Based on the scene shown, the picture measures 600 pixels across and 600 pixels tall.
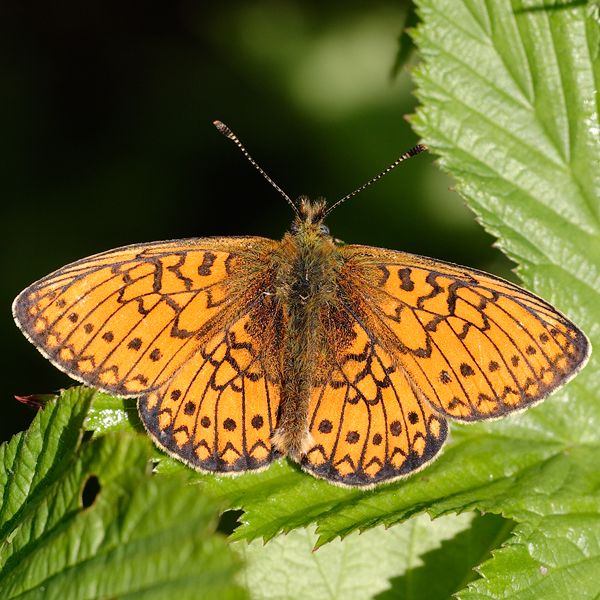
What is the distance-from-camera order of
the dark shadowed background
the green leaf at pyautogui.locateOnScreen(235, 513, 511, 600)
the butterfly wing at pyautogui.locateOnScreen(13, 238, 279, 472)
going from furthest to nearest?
the dark shadowed background < the green leaf at pyautogui.locateOnScreen(235, 513, 511, 600) < the butterfly wing at pyautogui.locateOnScreen(13, 238, 279, 472)

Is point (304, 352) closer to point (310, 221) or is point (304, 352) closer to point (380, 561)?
point (310, 221)

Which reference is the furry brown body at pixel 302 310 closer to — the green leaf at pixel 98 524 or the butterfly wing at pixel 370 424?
the butterfly wing at pixel 370 424

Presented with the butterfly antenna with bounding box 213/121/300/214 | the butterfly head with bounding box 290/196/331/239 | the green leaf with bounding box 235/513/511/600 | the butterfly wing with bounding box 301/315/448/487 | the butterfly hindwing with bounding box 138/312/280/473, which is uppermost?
the butterfly antenna with bounding box 213/121/300/214

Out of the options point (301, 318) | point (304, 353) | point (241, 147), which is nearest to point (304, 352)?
point (304, 353)

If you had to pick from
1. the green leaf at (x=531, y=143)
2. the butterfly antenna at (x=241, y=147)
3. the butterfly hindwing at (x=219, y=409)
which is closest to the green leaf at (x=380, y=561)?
the green leaf at (x=531, y=143)

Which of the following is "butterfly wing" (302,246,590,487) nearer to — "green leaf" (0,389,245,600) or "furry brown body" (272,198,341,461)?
"furry brown body" (272,198,341,461)

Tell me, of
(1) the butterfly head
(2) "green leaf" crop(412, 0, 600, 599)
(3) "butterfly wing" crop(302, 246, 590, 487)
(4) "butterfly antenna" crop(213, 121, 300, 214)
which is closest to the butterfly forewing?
(3) "butterfly wing" crop(302, 246, 590, 487)

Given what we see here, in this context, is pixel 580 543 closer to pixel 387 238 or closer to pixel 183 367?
pixel 183 367

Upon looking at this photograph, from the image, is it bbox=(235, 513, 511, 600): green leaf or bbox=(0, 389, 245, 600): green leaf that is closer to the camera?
bbox=(0, 389, 245, 600): green leaf
